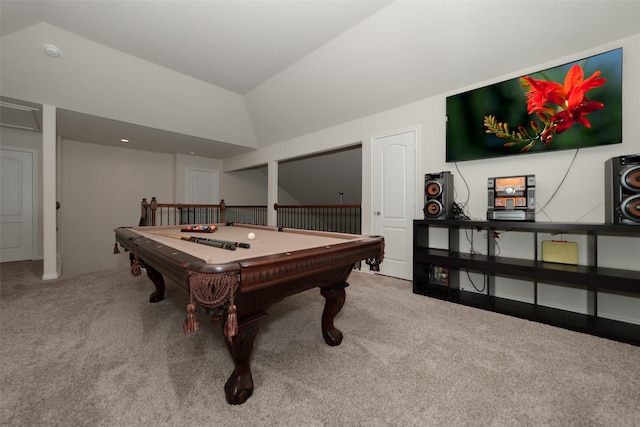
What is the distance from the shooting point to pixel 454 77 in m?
2.89

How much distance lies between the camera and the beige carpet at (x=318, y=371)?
46.2 inches

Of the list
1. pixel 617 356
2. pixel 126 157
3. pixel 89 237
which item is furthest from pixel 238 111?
pixel 617 356

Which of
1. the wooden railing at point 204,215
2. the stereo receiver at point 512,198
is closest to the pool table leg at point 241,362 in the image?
the stereo receiver at point 512,198

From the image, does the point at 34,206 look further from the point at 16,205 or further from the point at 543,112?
the point at 543,112

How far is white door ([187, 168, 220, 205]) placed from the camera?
20.9 ft

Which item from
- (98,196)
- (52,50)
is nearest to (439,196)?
(52,50)

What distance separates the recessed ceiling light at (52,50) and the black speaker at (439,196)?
15.2 ft

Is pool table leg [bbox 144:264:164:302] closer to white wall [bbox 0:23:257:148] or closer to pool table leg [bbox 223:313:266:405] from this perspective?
pool table leg [bbox 223:313:266:405]

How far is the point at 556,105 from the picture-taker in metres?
2.32

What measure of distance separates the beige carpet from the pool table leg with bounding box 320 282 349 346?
0.22 feet

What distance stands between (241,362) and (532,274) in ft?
8.04

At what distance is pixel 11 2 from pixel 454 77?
176 inches

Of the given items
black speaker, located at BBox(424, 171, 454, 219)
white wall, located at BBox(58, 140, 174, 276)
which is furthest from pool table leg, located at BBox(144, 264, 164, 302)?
white wall, located at BBox(58, 140, 174, 276)

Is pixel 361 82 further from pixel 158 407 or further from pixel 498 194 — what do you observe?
pixel 158 407
